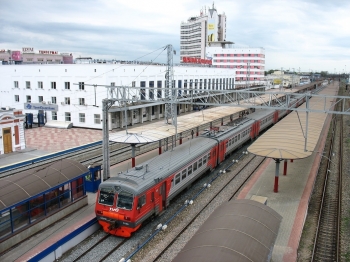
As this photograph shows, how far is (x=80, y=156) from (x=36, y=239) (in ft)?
43.9

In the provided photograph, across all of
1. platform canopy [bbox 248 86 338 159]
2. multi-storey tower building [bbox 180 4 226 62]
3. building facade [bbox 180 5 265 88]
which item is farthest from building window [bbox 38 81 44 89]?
multi-storey tower building [bbox 180 4 226 62]

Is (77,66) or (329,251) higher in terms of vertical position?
(77,66)

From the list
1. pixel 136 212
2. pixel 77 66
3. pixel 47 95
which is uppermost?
pixel 77 66

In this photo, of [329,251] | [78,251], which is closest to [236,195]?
[329,251]

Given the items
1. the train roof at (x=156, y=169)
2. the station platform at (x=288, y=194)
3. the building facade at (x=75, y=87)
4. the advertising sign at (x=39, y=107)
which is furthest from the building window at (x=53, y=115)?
the station platform at (x=288, y=194)

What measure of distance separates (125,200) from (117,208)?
50 cm

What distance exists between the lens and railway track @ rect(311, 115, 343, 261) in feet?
40.6

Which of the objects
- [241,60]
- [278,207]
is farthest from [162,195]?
[241,60]

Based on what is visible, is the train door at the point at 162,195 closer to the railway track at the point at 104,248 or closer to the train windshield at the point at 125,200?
the train windshield at the point at 125,200

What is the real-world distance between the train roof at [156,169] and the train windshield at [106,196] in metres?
0.19

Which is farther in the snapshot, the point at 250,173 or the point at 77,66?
the point at 77,66

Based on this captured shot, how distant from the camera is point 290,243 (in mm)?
12492

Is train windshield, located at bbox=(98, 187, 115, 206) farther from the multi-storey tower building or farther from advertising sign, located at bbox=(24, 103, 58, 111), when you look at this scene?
the multi-storey tower building

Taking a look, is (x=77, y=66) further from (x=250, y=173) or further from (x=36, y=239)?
(x=36, y=239)
